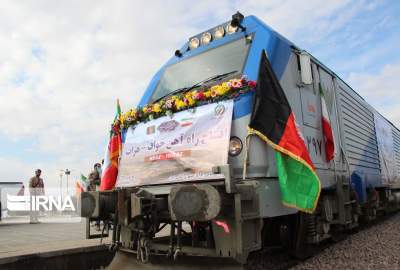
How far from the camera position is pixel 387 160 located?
440 inches

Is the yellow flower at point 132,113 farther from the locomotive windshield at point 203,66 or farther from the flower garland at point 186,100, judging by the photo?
the locomotive windshield at point 203,66

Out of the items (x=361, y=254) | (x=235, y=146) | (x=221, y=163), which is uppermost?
(x=235, y=146)

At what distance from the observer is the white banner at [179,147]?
4301 mm

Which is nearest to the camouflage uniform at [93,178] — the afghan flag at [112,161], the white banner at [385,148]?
the afghan flag at [112,161]

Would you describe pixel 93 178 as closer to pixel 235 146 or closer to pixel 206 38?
pixel 206 38

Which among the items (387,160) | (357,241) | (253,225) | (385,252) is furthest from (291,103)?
(387,160)

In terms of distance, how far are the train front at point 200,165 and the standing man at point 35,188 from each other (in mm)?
6398

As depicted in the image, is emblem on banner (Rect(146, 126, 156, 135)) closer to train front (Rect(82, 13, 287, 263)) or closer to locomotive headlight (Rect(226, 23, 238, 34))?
train front (Rect(82, 13, 287, 263))

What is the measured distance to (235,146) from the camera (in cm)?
427

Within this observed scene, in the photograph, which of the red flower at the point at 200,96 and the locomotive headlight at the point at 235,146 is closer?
the locomotive headlight at the point at 235,146

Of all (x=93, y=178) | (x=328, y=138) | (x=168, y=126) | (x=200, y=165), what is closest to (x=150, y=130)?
(x=168, y=126)

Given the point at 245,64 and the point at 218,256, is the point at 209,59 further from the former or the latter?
the point at 218,256

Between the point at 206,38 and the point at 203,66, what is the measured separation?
50cm

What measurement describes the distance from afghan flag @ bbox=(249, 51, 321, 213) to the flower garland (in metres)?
0.21
